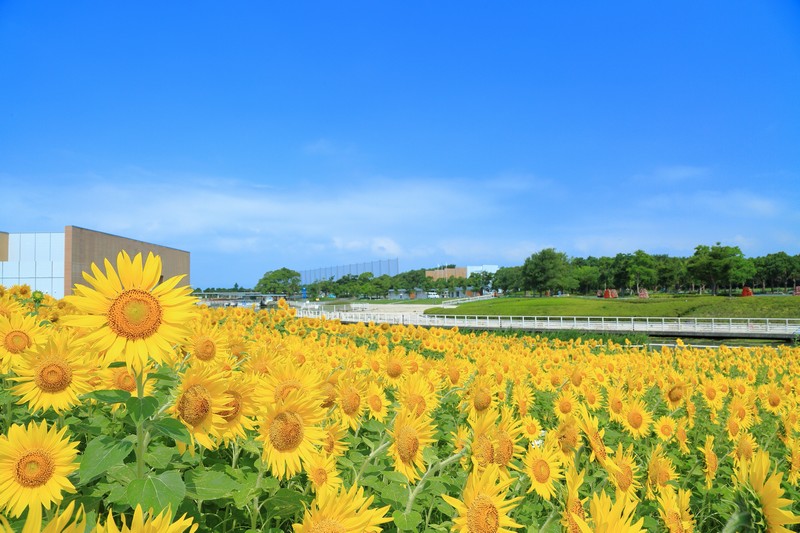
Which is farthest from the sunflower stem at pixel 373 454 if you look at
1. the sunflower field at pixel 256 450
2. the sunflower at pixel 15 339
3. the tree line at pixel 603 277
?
the tree line at pixel 603 277

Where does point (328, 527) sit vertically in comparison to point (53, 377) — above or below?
below

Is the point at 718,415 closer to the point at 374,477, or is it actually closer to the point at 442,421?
the point at 442,421

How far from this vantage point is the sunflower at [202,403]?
5.11 feet

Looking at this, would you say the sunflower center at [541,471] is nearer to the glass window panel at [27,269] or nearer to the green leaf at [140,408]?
the green leaf at [140,408]

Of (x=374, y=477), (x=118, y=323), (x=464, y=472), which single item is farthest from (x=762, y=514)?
(x=118, y=323)

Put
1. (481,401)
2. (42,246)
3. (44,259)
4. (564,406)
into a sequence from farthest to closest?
(42,246)
(44,259)
(564,406)
(481,401)

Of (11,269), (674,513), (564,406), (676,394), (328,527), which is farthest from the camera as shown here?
(11,269)

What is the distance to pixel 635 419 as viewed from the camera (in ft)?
10.8

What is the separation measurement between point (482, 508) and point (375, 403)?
1.00 meters

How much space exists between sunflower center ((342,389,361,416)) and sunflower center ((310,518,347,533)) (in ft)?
3.80

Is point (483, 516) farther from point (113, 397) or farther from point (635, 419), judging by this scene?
point (635, 419)

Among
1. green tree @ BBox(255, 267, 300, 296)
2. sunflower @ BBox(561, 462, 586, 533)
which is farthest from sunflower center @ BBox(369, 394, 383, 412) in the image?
green tree @ BBox(255, 267, 300, 296)

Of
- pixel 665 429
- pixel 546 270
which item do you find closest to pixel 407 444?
pixel 665 429

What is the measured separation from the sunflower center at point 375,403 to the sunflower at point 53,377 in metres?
1.21
